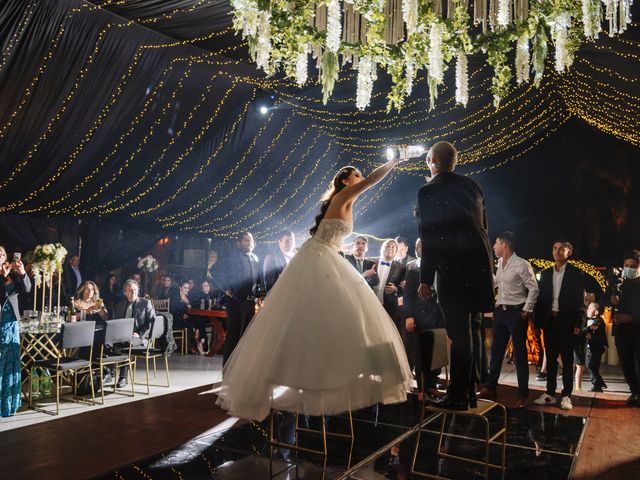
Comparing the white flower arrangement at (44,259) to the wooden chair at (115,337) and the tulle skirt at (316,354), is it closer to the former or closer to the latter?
the wooden chair at (115,337)

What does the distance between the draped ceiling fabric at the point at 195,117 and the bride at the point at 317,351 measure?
290cm

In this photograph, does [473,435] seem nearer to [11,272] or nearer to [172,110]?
[11,272]

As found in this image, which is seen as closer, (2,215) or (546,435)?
(546,435)


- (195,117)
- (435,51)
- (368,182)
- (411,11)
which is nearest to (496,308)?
(368,182)

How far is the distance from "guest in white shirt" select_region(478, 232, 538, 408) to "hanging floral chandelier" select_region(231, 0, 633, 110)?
2207mm

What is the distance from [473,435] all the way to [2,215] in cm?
949

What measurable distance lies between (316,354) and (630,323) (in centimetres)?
372

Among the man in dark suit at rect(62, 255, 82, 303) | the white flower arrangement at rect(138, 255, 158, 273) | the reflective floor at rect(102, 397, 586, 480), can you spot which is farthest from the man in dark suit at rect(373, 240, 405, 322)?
the white flower arrangement at rect(138, 255, 158, 273)

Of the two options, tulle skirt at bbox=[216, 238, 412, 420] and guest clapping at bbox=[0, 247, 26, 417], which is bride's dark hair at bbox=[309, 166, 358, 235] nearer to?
tulle skirt at bbox=[216, 238, 412, 420]

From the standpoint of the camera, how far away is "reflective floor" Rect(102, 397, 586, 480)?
3146 mm

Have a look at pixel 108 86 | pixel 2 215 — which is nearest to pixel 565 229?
pixel 108 86

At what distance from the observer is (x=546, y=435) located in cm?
408

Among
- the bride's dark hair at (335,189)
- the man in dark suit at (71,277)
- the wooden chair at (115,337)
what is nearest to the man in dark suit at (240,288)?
the wooden chair at (115,337)

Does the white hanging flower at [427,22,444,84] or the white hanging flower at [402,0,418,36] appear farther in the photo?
the white hanging flower at [427,22,444,84]
